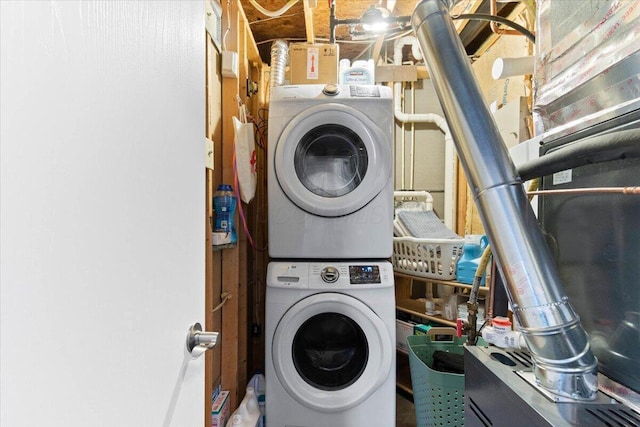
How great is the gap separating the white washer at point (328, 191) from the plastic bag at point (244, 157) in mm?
105

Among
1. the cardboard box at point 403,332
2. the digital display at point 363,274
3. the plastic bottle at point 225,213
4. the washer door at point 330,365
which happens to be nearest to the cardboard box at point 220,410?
the washer door at point 330,365

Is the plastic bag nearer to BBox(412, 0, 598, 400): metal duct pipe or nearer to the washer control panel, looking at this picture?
the washer control panel

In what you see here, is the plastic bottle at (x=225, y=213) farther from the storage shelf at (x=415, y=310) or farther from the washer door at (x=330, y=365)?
the storage shelf at (x=415, y=310)

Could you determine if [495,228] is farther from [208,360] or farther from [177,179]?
[208,360]

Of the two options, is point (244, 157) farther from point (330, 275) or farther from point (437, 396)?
point (437, 396)

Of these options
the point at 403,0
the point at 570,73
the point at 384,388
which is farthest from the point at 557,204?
the point at 403,0

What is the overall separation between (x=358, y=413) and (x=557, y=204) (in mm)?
1216

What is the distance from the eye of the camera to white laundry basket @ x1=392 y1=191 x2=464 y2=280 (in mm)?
1870

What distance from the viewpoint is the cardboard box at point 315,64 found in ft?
6.05

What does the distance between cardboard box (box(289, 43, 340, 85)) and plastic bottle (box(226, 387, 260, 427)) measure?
175 cm

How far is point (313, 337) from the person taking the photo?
1604 mm

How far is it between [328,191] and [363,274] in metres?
0.47

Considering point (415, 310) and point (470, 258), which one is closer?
point (470, 258)

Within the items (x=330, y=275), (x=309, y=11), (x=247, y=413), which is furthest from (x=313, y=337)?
(x=309, y=11)
